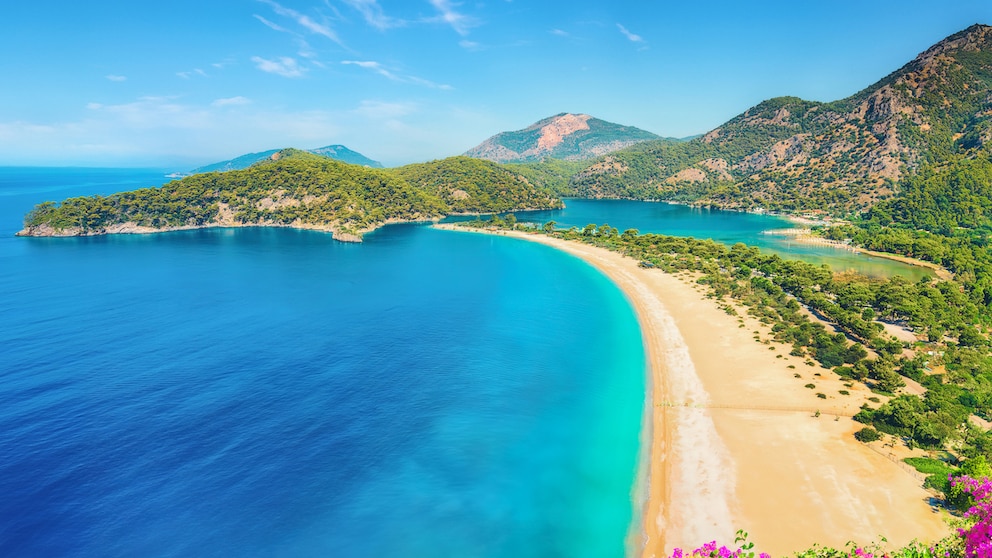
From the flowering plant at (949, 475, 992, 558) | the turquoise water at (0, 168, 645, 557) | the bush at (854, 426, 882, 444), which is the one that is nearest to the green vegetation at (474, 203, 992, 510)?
the bush at (854, 426, 882, 444)

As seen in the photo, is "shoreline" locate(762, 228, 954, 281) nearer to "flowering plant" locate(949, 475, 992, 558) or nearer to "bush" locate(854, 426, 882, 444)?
"bush" locate(854, 426, 882, 444)

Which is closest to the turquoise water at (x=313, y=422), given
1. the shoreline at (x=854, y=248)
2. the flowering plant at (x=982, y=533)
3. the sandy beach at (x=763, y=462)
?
the sandy beach at (x=763, y=462)

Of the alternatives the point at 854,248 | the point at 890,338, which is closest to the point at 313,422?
the point at 890,338

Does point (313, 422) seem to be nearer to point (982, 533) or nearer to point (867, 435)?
point (982, 533)

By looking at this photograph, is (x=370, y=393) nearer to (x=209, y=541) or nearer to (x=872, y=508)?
(x=209, y=541)

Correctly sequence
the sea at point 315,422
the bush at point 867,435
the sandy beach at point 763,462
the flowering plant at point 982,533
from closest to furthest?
the flowering plant at point 982,533 → the sandy beach at point 763,462 → the sea at point 315,422 → the bush at point 867,435

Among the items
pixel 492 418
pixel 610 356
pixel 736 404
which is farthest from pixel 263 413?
pixel 736 404

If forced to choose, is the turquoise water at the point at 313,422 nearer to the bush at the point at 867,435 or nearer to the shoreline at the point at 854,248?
the bush at the point at 867,435
